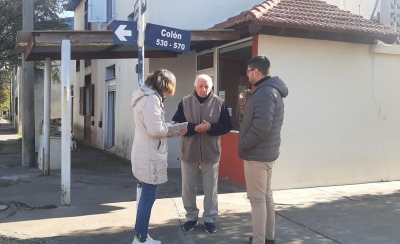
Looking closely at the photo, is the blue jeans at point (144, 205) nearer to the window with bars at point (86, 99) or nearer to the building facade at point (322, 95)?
the building facade at point (322, 95)

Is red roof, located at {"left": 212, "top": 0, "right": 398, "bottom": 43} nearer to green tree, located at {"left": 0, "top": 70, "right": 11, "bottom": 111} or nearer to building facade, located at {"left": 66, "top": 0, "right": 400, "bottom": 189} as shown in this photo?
building facade, located at {"left": 66, "top": 0, "right": 400, "bottom": 189}

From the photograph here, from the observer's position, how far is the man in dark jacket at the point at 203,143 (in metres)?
5.06

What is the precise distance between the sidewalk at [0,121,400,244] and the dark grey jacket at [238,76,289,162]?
1169mm

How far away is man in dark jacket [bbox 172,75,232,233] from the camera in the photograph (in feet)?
16.6

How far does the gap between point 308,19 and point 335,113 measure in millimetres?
1843

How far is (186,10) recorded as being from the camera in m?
10.3

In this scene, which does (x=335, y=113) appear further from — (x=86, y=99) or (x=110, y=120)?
(x=86, y=99)

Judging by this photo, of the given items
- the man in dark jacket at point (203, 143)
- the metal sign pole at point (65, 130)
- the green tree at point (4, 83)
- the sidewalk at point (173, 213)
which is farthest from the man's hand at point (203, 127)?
the green tree at point (4, 83)

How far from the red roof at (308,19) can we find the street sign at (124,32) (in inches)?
93.6

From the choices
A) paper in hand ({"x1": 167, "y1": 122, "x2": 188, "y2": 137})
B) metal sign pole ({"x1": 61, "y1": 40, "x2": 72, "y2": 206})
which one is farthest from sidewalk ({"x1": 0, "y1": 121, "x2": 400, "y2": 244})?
paper in hand ({"x1": 167, "y1": 122, "x2": 188, "y2": 137})

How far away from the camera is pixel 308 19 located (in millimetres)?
7488

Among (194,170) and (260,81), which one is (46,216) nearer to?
(194,170)

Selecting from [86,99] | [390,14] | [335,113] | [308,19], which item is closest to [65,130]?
[308,19]

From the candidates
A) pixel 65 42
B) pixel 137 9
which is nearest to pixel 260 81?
pixel 137 9
